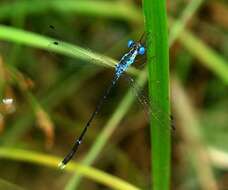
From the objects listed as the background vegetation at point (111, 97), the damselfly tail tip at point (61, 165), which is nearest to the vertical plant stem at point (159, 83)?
the damselfly tail tip at point (61, 165)

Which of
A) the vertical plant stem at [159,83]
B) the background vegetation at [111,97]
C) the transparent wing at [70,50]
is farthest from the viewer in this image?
the background vegetation at [111,97]

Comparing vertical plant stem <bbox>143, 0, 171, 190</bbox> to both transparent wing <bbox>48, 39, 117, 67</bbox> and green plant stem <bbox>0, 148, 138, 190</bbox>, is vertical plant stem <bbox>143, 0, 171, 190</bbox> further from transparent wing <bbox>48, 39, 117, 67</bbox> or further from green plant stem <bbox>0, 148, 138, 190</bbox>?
transparent wing <bbox>48, 39, 117, 67</bbox>

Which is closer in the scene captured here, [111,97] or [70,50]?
[70,50]

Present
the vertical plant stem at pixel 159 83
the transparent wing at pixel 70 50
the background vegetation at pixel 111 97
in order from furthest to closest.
Result: the background vegetation at pixel 111 97 < the transparent wing at pixel 70 50 < the vertical plant stem at pixel 159 83

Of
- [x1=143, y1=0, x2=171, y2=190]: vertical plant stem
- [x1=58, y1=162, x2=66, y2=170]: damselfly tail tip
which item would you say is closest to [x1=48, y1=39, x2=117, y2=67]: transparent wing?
[x1=58, y1=162, x2=66, y2=170]: damselfly tail tip

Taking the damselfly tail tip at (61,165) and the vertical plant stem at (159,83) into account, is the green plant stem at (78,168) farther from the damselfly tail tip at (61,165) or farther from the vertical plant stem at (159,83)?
the vertical plant stem at (159,83)

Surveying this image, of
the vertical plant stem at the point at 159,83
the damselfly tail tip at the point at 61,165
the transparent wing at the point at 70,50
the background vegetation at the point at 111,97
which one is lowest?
the vertical plant stem at the point at 159,83

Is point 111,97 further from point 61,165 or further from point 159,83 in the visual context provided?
point 159,83

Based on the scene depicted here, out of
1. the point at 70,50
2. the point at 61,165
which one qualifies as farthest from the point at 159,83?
the point at 61,165
